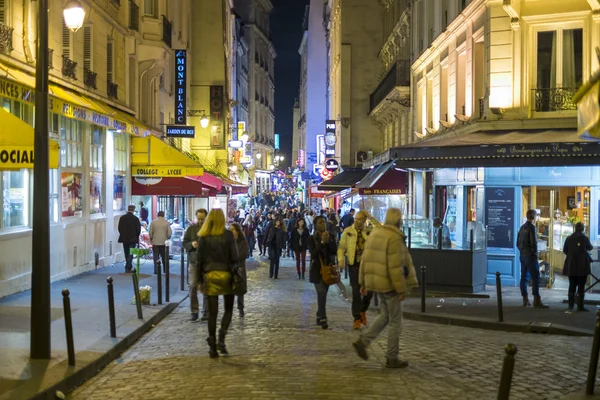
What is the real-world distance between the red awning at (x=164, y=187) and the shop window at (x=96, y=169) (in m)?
3.62

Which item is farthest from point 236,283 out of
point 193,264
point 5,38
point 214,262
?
point 5,38

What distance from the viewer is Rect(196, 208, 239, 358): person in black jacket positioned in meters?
9.18

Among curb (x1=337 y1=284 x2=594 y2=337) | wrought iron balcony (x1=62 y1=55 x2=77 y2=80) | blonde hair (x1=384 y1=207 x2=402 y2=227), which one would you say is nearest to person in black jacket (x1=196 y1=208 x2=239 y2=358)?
blonde hair (x1=384 y1=207 x2=402 y2=227)

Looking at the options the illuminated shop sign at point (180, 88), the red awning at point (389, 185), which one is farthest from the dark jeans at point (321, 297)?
the illuminated shop sign at point (180, 88)

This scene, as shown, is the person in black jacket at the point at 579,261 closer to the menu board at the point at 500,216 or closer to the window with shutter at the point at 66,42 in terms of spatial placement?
the menu board at the point at 500,216

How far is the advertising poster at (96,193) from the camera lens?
66.5 feet

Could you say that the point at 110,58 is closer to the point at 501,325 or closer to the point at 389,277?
the point at 501,325

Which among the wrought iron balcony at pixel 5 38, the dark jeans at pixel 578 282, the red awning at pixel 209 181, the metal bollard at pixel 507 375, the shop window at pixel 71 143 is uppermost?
the wrought iron balcony at pixel 5 38

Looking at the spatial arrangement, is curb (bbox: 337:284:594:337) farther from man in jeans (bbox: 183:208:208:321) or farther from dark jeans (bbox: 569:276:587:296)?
man in jeans (bbox: 183:208:208:321)

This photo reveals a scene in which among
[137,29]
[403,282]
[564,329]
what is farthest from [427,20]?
[403,282]

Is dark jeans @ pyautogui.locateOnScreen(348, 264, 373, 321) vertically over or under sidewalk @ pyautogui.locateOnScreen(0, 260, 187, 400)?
over

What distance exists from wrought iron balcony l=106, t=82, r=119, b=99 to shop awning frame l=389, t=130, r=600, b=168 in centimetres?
904

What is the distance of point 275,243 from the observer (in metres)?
22.0

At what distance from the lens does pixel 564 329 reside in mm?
11680
